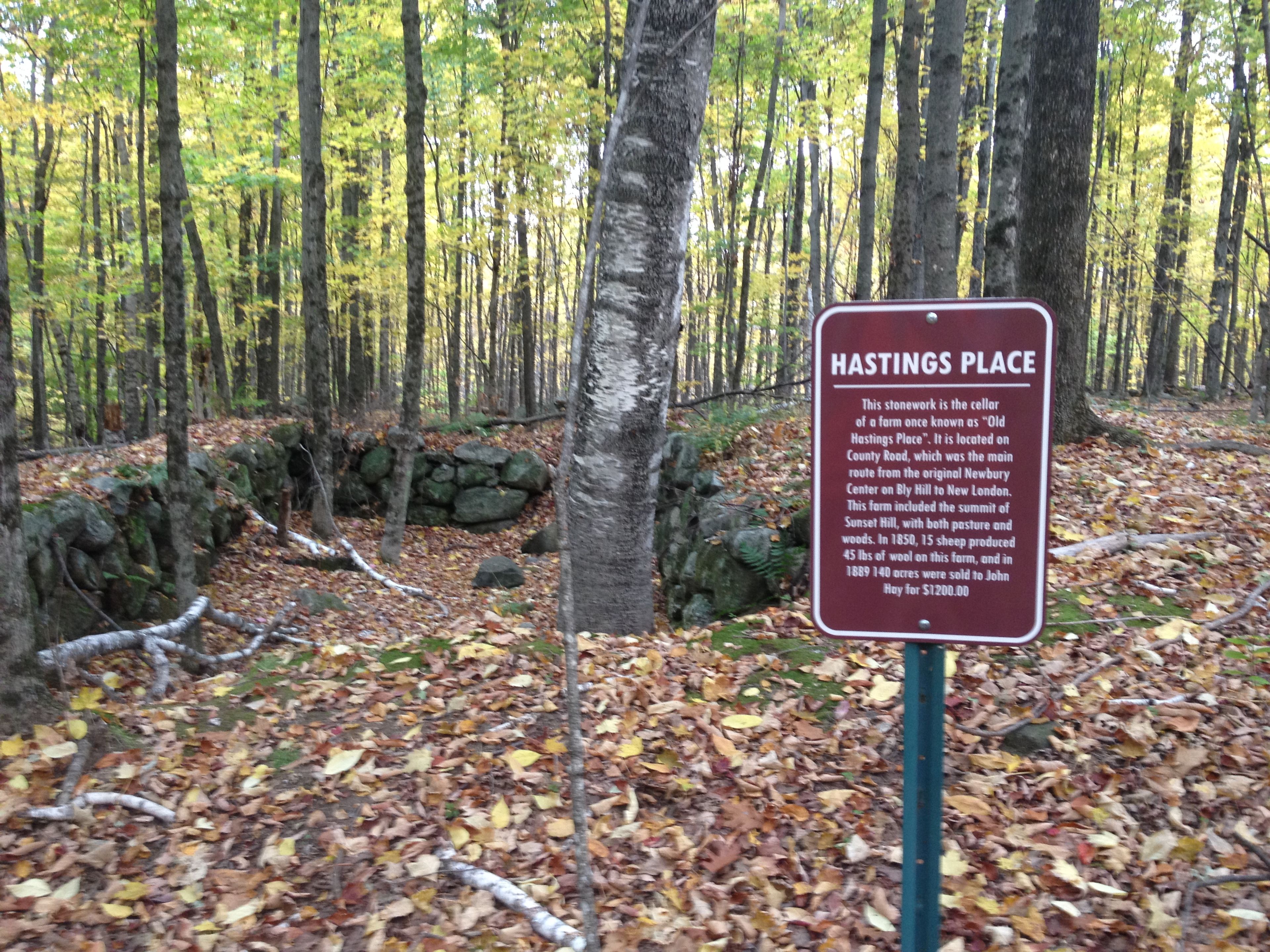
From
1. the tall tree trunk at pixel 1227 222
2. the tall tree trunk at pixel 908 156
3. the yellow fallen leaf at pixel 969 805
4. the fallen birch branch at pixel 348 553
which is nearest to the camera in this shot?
the yellow fallen leaf at pixel 969 805

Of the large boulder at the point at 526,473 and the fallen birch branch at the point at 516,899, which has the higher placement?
the large boulder at the point at 526,473

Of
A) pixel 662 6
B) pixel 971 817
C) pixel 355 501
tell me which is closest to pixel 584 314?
pixel 971 817

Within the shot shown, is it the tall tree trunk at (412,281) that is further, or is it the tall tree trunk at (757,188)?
the tall tree trunk at (757,188)

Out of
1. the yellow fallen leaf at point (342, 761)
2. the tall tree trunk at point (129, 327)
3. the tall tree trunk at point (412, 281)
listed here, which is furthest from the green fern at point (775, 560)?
the tall tree trunk at point (129, 327)

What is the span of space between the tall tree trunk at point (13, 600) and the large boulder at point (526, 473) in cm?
1056

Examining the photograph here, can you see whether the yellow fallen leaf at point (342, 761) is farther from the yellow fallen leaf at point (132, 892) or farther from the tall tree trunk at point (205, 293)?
the tall tree trunk at point (205, 293)

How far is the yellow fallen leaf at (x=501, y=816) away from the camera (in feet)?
10.6

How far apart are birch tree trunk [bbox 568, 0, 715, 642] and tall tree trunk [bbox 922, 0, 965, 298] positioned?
14.6ft

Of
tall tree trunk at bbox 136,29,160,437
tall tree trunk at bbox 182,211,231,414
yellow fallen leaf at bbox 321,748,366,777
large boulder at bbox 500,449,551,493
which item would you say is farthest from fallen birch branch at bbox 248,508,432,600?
yellow fallen leaf at bbox 321,748,366,777

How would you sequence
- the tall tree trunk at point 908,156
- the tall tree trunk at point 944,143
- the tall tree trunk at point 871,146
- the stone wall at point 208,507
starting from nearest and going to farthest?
the stone wall at point 208,507
the tall tree trunk at point 944,143
the tall tree trunk at point 908,156
the tall tree trunk at point 871,146

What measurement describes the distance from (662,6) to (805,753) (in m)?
4.25

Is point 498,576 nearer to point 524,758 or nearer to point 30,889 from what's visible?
point 524,758

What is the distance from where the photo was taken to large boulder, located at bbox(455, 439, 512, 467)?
48.0 feet

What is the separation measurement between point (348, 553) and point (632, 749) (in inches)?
327
